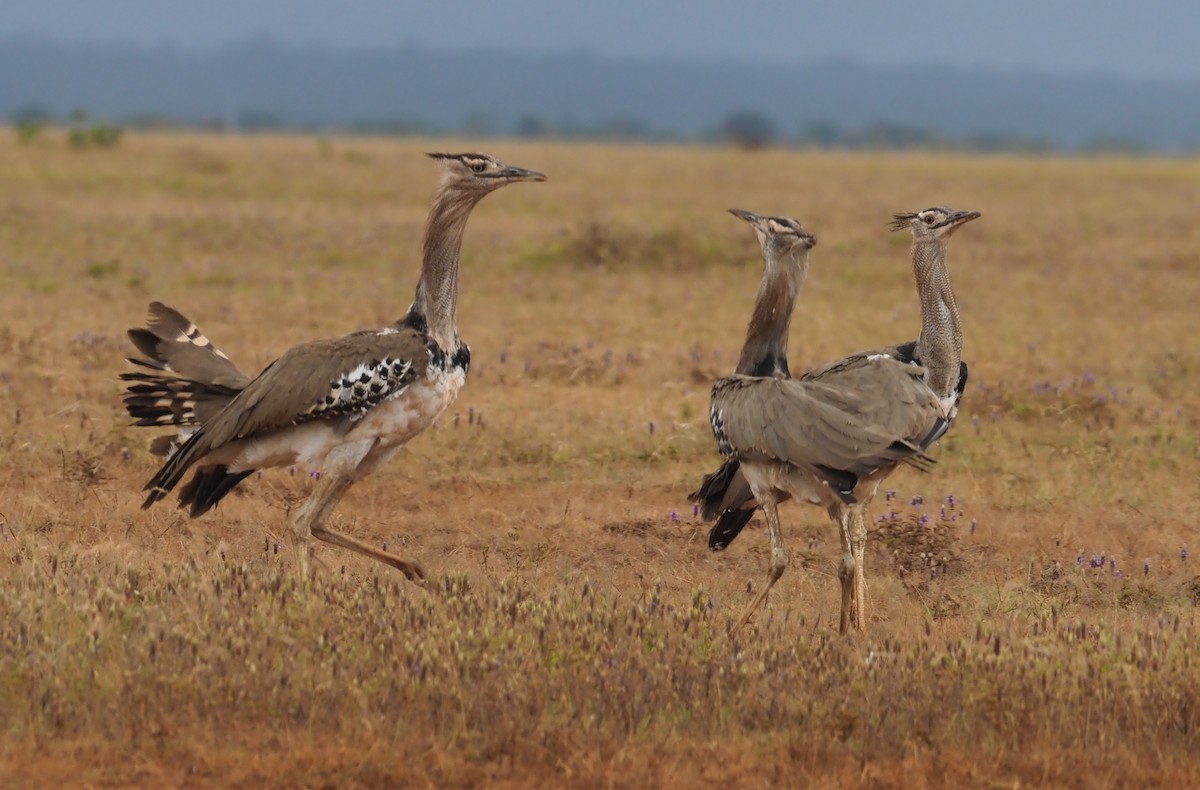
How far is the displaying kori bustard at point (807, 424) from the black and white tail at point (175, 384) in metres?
2.01

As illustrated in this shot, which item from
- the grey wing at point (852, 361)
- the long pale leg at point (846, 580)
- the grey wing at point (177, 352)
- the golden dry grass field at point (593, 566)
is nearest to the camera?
the golden dry grass field at point (593, 566)

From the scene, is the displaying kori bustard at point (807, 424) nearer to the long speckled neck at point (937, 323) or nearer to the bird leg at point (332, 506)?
the long speckled neck at point (937, 323)

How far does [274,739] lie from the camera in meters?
4.97

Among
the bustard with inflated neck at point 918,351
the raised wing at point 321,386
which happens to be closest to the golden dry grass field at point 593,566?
the bustard with inflated neck at point 918,351

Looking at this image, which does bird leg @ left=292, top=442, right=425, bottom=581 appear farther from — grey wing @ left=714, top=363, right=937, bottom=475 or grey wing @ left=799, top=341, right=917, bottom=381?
grey wing @ left=799, top=341, right=917, bottom=381

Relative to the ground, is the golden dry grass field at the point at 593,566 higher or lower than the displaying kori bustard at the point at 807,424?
lower

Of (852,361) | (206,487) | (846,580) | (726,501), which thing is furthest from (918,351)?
(206,487)

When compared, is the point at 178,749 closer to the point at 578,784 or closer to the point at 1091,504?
the point at 578,784

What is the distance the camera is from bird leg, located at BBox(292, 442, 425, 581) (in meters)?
6.60

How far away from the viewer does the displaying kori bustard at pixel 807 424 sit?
6055mm

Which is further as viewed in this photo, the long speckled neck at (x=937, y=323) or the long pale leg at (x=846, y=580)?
the long speckled neck at (x=937, y=323)

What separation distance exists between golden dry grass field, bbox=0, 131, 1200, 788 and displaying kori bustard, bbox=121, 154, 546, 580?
1.26 feet

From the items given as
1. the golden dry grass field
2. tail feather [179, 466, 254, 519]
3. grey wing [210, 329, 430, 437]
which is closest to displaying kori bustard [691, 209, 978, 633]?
the golden dry grass field

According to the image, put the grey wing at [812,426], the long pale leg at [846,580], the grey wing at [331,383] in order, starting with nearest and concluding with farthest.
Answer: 1. the grey wing at [812,426]
2. the long pale leg at [846,580]
3. the grey wing at [331,383]
